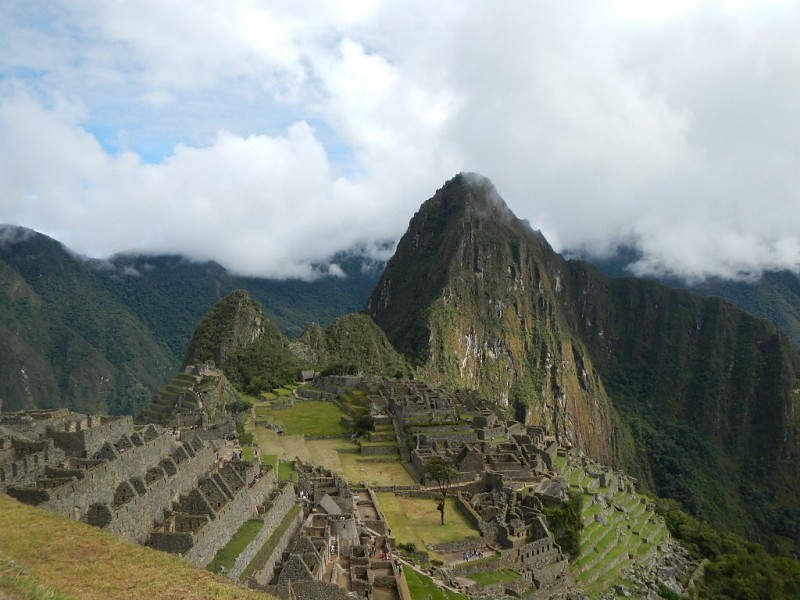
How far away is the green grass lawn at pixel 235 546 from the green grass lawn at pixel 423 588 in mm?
7147

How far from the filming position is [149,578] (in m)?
13.3

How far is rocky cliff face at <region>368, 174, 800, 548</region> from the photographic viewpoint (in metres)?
144

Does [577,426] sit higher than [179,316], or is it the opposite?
[179,316]

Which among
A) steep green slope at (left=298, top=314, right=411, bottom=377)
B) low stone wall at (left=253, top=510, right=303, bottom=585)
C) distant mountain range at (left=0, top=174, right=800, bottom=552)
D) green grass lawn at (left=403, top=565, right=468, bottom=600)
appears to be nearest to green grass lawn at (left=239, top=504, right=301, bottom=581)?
low stone wall at (left=253, top=510, right=303, bottom=585)

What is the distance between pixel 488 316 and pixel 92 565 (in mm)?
157247

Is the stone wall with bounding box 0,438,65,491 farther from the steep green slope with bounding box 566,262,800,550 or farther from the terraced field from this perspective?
the steep green slope with bounding box 566,262,800,550

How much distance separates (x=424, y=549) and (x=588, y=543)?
46.2ft

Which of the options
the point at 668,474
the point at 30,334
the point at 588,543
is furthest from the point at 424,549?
the point at 668,474

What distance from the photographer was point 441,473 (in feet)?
126

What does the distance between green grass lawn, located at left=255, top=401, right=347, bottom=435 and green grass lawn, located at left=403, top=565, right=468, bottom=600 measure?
27.5 m

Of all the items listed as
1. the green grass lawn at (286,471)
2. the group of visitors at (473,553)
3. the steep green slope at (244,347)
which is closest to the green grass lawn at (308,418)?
the steep green slope at (244,347)

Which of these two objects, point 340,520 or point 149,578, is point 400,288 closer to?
point 340,520

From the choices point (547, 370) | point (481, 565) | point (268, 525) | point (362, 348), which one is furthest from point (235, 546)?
point (547, 370)

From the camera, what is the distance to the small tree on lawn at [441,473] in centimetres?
3850
